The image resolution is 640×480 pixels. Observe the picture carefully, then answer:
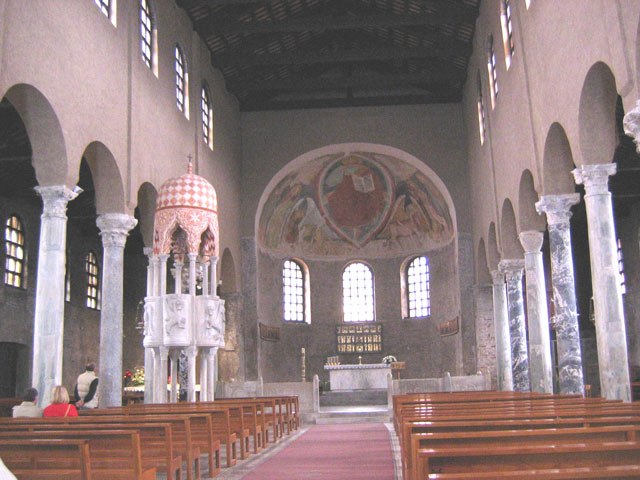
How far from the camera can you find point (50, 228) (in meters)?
12.1

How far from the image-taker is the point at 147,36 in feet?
56.2

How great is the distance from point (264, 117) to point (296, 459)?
1826 cm

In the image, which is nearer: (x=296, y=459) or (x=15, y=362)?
(x=296, y=459)

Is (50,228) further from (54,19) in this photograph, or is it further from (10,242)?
(10,242)

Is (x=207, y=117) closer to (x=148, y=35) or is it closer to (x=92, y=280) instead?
(x=148, y=35)

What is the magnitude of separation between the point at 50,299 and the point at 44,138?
106 inches

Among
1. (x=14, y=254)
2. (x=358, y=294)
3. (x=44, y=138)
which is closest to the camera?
(x=44, y=138)

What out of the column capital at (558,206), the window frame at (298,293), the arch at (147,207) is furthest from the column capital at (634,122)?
the window frame at (298,293)

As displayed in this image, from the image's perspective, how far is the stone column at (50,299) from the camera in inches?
452

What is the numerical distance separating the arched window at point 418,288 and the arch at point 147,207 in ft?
46.4

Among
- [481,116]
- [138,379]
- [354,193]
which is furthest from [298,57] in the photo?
[138,379]

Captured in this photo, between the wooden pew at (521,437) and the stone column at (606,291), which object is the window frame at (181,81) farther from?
the wooden pew at (521,437)

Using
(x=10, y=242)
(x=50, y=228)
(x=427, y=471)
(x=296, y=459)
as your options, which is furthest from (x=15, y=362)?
(x=427, y=471)

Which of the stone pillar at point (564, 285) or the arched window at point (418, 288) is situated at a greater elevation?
the arched window at point (418, 288)
